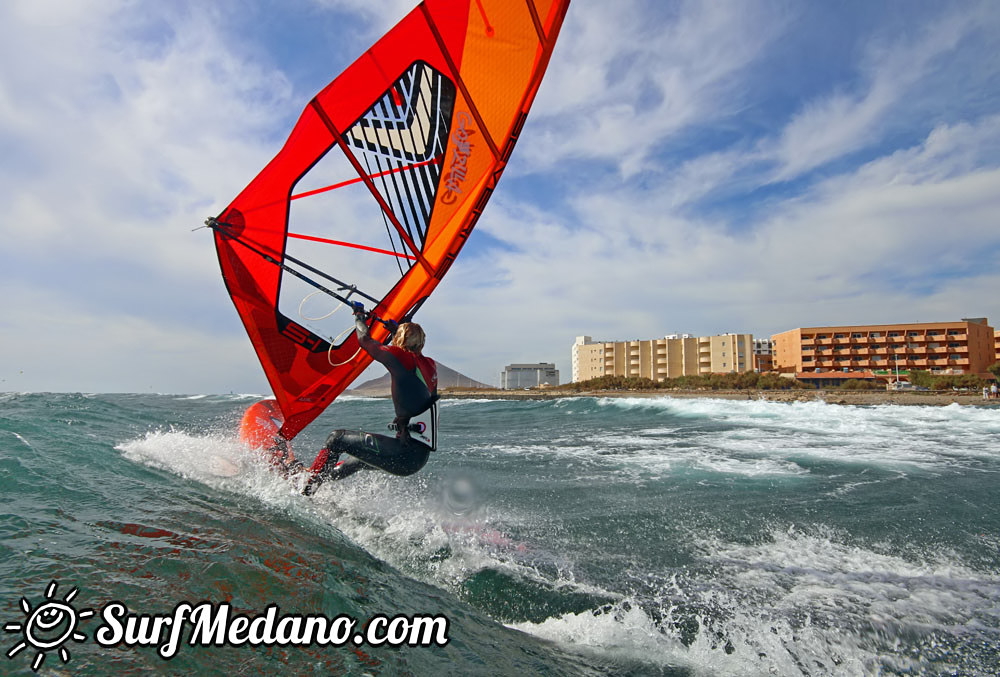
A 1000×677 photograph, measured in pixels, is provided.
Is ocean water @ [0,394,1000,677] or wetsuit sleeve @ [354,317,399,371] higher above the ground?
wetsuit sleeve @ [354,317,399,371]

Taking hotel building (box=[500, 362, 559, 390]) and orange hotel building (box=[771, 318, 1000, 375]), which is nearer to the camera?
orange hotel building (box=[771, 318, 1000, 375])

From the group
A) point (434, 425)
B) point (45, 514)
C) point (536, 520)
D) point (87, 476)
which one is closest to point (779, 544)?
point (536, 520)

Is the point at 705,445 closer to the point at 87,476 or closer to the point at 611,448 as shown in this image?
the point at 611,448

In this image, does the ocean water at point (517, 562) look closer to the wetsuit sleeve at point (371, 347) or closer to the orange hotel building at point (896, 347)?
the wetsuit sleeve at point (371, 347)

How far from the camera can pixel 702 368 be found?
225 ft

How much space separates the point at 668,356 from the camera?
70.1 meters

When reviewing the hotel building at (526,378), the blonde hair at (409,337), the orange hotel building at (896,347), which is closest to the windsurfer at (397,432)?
the blonde hair at (409,337)

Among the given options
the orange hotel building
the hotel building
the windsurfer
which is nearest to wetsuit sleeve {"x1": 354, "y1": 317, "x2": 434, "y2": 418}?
the windsurfer

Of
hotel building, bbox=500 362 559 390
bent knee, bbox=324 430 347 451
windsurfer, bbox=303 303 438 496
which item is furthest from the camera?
hotel building, bbox=500 362 559 390

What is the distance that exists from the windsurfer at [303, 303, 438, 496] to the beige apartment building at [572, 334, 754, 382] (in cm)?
6525

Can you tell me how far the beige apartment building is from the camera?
6588 centimetres

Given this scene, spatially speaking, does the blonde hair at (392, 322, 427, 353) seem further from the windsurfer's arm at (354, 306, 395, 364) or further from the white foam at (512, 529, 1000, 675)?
the white foam at (512, 529, 1000, 675)

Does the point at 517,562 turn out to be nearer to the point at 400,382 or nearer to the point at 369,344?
the point at 400,382

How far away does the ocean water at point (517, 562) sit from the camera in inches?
88.2
